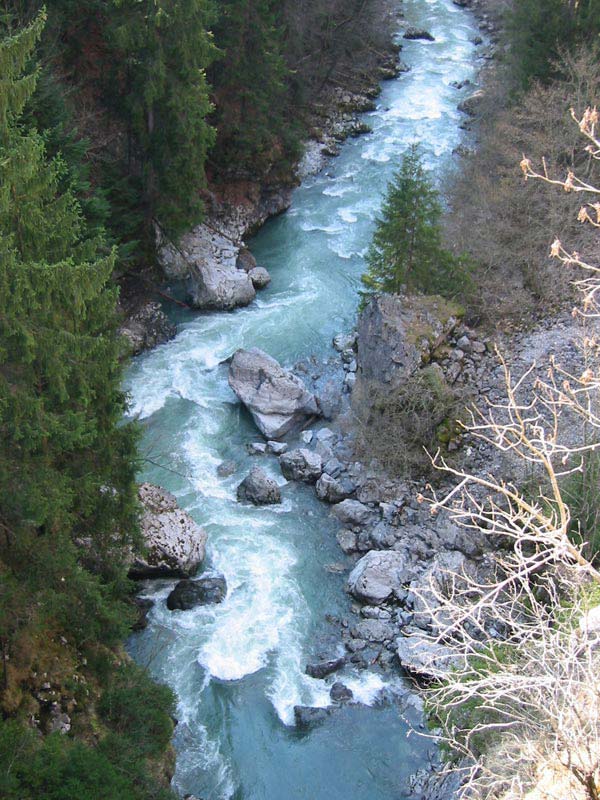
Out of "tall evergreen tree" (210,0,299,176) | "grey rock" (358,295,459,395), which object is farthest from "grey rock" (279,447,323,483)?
"tall evergreen tree" (210,0,299,176)

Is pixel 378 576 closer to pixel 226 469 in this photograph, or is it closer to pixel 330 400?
pixel 226 469

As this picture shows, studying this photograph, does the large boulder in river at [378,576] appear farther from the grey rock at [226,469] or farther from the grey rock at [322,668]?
the grey rock at [226,469]

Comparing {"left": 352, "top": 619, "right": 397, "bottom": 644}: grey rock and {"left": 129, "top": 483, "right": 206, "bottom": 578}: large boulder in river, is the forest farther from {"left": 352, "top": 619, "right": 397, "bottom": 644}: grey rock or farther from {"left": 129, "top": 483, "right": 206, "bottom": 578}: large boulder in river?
{"left": 352, "top": 619, "right": 397, "bottom": 644}: grey rock

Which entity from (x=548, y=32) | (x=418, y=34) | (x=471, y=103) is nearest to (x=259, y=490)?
(x=548, y=32)

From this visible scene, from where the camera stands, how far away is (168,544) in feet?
48.9

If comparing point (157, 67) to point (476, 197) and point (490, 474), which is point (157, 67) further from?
point (490, 474)

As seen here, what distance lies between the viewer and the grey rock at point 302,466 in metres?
17.3

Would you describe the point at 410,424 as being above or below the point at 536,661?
below

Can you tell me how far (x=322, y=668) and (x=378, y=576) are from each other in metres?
2.16

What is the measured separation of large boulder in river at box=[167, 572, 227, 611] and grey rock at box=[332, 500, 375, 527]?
9.71 feet

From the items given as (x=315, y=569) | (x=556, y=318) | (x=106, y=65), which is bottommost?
(x=315, y=569)

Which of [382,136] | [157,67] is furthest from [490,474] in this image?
[382,136]

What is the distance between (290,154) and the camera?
90.3ft

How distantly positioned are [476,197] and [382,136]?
9.55 m
